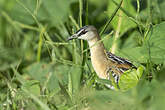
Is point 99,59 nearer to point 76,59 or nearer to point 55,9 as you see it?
point 76,59

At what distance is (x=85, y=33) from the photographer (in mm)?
4422

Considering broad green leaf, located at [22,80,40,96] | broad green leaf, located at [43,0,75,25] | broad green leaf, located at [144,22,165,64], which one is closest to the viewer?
broad green leaf, located at [144,22,165,64]

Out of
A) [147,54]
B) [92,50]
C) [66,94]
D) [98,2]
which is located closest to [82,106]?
[66,94]

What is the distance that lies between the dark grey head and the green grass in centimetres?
6

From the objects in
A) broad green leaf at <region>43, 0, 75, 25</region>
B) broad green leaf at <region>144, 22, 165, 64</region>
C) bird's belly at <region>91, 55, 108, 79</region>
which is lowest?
bird's belly at <region>91, 55, 108, 79</region>

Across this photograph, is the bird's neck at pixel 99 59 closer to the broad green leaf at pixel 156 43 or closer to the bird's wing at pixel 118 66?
the bird's wing at pixel 118 66

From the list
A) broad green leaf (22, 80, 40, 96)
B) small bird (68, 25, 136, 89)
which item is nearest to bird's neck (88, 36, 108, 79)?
small bird (68, 25, 136, 89)

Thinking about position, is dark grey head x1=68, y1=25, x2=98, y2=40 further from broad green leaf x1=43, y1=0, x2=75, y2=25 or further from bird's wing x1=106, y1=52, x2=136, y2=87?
broad green leaf x1=43, y1=0, x2=75, y2=25

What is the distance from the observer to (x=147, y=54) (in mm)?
3816

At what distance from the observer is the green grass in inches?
120

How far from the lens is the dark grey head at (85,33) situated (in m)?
4.32

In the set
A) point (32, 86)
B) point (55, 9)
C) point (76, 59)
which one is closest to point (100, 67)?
point (76, 59)

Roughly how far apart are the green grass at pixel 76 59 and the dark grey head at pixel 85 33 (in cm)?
6

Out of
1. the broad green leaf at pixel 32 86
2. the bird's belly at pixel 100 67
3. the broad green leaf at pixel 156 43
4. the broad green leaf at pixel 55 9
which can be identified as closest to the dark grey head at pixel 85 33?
the bird's belly at pixel 100 67
